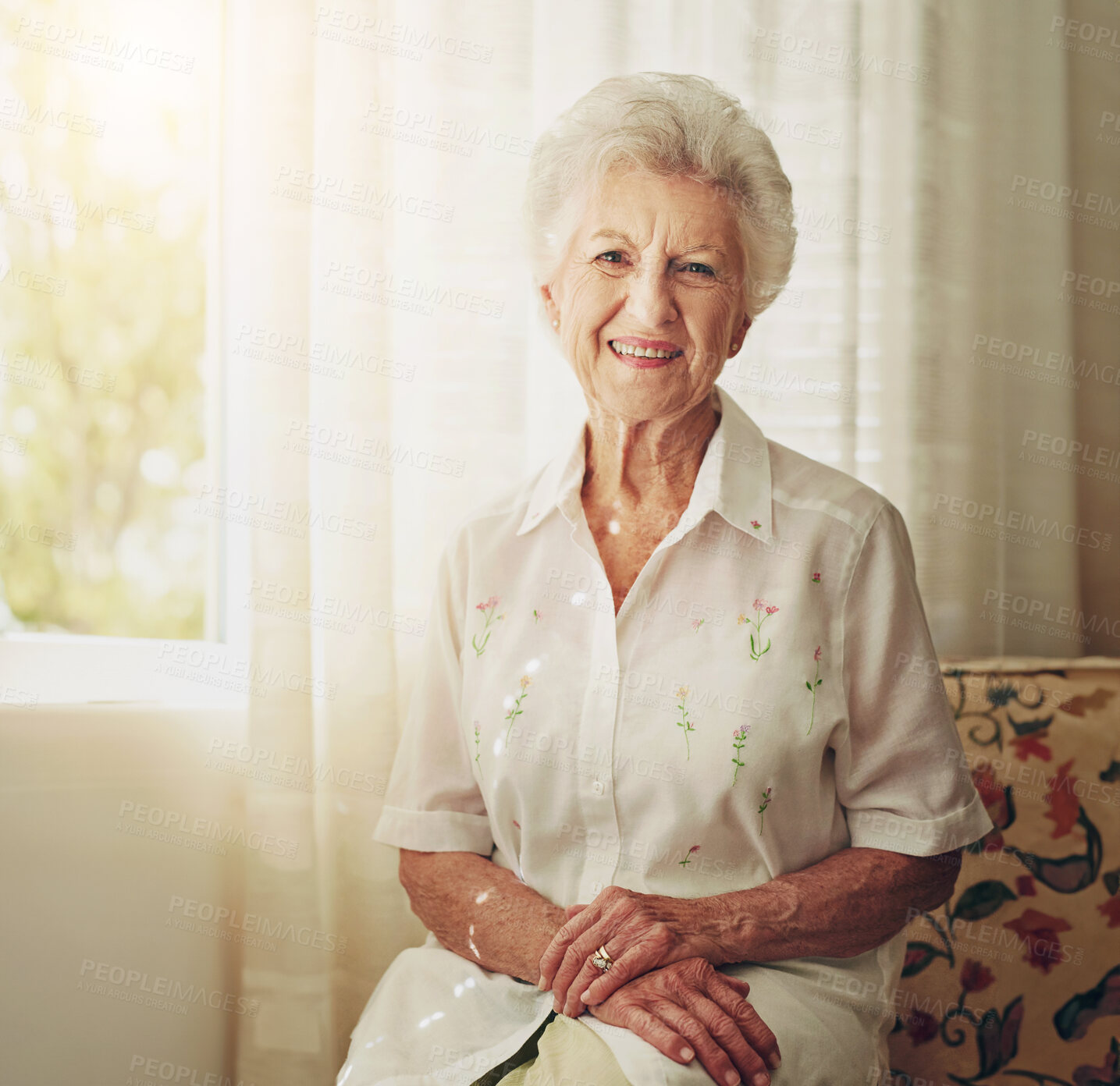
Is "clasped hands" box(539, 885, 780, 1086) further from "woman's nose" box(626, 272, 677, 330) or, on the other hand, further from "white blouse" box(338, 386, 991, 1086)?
"woman's nose" box(626, 272, 677, 330)

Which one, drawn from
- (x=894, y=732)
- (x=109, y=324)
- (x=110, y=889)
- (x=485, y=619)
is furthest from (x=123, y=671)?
(x=894, y=732)

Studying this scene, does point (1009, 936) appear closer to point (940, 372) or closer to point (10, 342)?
point (940, 372)

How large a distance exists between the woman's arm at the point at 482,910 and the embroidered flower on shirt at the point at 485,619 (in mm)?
259

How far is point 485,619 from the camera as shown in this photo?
1221 millimetres


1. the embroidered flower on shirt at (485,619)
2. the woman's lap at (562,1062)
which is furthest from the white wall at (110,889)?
the woman's lap at (562,1062)

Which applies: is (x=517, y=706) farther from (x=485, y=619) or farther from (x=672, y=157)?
(x=672, y=157)

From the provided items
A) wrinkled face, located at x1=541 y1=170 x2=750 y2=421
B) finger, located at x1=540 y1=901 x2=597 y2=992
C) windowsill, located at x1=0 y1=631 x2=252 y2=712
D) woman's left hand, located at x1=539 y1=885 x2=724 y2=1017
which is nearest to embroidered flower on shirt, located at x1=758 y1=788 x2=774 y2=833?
woman's left hand, located at x1=539 y1=885 x2=724 y2=1017

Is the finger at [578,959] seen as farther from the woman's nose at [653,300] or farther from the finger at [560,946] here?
the woman's nose at [653,300]

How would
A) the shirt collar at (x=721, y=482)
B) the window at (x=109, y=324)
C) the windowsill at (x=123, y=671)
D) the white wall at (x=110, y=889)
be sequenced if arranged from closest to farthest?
the shirt collar at (x=721, y=482), the white wall at (x=110, y=889), the windowsill at (x=123, y=671), the window at (x=109, y=324)

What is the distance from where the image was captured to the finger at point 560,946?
1.02m

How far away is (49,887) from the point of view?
4.29 ft

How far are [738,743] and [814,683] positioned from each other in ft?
0.36

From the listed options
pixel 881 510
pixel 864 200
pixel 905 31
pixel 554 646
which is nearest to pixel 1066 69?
pixel 905 31

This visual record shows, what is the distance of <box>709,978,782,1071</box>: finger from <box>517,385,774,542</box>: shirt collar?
0.50 m
